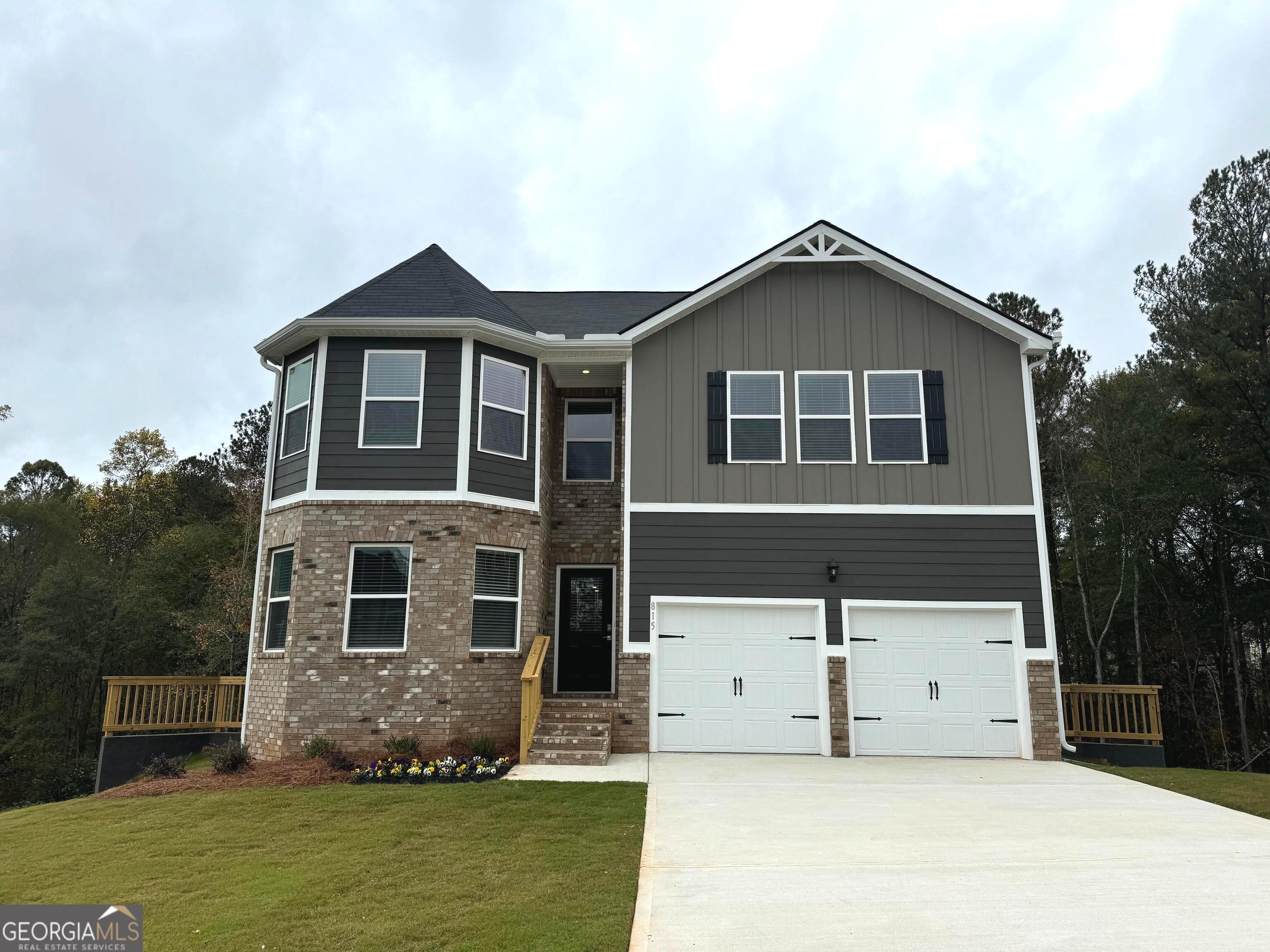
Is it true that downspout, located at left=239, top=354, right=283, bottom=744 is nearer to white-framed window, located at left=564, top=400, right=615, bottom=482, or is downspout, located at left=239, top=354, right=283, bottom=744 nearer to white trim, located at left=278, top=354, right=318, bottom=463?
white trim, located at left=278, top=354, right=318, bottom=463

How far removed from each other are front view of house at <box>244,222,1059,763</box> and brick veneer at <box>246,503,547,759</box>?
34 mm

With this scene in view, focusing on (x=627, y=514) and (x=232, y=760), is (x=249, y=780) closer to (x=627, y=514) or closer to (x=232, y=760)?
(x=232, y=760)

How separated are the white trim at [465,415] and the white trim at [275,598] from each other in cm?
250

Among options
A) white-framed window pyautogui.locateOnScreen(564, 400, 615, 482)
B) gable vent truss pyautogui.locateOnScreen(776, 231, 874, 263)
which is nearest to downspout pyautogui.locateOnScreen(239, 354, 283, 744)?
white-framed window pyautogui.locateOnScreen(564, 400, 615, 482)

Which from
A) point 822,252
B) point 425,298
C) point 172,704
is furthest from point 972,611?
point 172,704

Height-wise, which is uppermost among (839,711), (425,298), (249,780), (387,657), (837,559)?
(425,298)

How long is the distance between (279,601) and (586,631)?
4690 millimetres

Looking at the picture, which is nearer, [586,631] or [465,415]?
[465,415]

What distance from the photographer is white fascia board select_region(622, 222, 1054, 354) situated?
38.7ft

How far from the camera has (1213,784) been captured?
9.18 m

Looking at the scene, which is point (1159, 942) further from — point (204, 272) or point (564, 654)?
point (204, 272)

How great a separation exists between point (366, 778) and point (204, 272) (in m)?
34.8

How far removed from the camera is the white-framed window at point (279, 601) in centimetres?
1067

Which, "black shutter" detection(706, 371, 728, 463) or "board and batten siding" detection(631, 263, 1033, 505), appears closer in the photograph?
"board and batten siding" detection(631, 263, 1033, 505)
